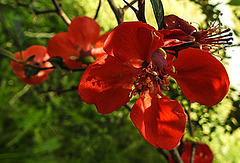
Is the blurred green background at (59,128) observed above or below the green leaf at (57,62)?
below

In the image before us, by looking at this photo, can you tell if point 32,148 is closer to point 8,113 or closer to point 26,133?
point 26,133

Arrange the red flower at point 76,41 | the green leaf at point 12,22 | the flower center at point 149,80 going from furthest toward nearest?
1. the red flower at point 76,41
2. the flower center at point 149,80
3. the green leaf at point 12,22

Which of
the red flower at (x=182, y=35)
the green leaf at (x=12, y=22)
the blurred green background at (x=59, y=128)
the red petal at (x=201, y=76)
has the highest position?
the green leaf at (x=12, y=22)

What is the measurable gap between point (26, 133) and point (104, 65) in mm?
838

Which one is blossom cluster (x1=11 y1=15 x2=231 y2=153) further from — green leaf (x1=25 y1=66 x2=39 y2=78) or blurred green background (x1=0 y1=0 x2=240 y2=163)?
blurred green background (x1=0 y1=0 x2=240 y2=163)

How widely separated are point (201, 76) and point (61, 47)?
0.26 m

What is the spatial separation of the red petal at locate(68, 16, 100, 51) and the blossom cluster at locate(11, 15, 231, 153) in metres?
0.15

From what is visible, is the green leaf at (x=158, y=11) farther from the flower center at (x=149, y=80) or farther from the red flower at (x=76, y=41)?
the red flower at (x=76, y=41)

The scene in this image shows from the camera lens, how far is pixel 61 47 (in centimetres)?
42

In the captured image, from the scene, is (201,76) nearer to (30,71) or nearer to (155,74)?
(155,74)

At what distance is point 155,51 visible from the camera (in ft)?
0.81

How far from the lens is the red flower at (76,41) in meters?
0.40

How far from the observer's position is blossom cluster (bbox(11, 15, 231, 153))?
24 centimetres

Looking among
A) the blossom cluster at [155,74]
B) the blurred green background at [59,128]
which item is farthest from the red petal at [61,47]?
the blurred green background at [59,128]
